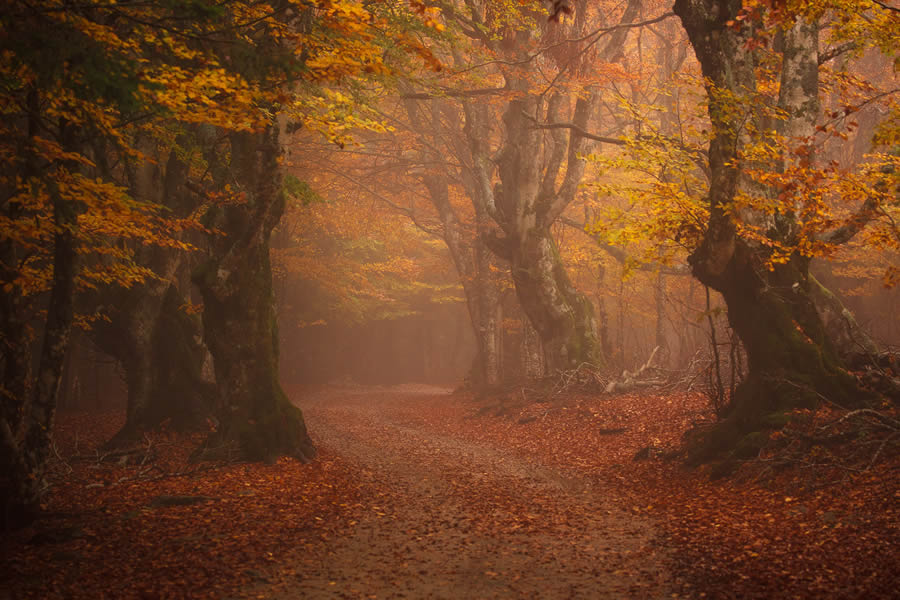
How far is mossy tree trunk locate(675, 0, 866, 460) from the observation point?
344 inches

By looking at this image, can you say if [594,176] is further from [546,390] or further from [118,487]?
[118,487]

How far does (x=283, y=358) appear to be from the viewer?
32.0m

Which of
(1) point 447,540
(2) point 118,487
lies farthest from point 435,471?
(2) point 118,487

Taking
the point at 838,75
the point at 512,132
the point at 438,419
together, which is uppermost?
the point at 512,132

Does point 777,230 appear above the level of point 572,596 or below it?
above

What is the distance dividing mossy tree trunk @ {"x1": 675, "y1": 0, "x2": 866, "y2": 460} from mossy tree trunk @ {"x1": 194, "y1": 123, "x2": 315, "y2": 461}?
23.8ft

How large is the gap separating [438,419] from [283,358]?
53.6 feet

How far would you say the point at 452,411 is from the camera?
63.6ft

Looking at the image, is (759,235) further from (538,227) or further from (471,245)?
(471,245)

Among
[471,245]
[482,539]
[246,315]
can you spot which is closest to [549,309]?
[471,245]

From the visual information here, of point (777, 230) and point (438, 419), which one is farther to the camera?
point (438, 419)

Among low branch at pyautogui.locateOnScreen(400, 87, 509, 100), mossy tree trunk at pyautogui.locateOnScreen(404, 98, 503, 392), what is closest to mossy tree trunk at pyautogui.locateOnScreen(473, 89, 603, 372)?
low branch at pyautogui.locateOnScreen(400, 87, 509, 100)

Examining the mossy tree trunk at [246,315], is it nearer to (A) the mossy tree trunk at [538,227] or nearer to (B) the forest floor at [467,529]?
(B) the forest floor at [467,529]

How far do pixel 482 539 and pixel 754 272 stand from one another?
5.95 metres
